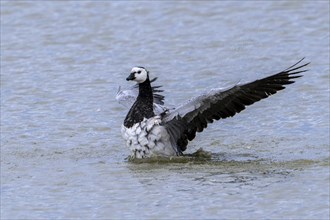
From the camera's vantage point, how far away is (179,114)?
13648 mm

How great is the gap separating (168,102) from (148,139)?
2.99m

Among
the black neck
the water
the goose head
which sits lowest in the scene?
the water

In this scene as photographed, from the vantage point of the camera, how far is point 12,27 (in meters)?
21.2

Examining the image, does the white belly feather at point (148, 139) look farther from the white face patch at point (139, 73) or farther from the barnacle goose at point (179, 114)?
the white face patch at point (139, 73)

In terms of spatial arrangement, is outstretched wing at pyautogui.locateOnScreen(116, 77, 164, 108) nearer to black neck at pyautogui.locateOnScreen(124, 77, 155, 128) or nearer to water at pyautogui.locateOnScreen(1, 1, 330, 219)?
water at pyautogui.locateOnScreen(1, 1, 330, 219)

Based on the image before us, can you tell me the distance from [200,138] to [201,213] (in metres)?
4.10

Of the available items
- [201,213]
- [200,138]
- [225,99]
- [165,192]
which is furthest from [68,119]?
[201,213]

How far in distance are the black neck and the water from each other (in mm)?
564

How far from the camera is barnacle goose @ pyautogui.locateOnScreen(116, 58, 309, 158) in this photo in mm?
13375

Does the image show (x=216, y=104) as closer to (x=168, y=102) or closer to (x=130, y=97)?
(x=130, y=97)

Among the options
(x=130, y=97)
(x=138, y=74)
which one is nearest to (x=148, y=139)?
(x=138, y=74)

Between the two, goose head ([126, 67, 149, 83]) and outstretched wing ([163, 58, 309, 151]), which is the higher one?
goose head ([126, 67, 149, 83])

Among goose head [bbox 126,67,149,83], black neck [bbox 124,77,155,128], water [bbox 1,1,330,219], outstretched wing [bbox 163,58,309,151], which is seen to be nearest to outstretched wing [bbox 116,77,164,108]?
water [bbox 1,1,330,219]

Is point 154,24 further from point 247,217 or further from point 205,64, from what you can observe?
point 247,217
